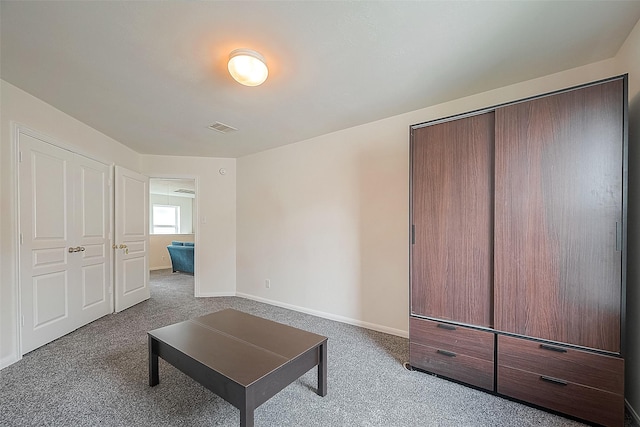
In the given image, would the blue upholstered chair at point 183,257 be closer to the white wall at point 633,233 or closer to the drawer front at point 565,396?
the drawer front at point 565,396

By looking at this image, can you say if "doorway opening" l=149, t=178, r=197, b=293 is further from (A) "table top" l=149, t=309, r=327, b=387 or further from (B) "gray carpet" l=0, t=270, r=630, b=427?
(A) "table top" l=149, t=309, r=327, b=387

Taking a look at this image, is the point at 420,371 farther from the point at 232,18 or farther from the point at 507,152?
the point at 232,18

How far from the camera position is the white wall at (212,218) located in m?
4.52

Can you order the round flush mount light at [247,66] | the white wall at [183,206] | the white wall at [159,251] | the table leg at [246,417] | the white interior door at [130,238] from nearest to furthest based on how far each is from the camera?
the table leg at [246,417]
the round flush mount light at [247,66]
the white interior door at [130,238]
the white wall at [159,251]
the white wall at [183,206]

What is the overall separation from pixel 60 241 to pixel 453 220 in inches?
149

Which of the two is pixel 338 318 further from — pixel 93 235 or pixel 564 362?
pixel 93 235

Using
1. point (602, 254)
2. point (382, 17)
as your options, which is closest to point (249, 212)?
point (382, 17)

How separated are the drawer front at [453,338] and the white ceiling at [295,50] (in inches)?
77.4

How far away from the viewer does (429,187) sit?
7.13 ft

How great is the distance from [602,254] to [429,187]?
107cm

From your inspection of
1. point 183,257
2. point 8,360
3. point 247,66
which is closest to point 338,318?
point 247,66

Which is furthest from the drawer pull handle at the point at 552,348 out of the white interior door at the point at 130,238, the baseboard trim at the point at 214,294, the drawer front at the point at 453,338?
the white interior door at the point at 130,238

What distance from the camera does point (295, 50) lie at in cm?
182

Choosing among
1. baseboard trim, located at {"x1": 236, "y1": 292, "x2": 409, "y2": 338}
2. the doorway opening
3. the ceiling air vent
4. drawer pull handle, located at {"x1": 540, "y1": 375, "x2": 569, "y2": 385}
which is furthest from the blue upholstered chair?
drawer pull handle, located at {"x1": 540, "y1": 375, "x2": 569, "y2": 385}
